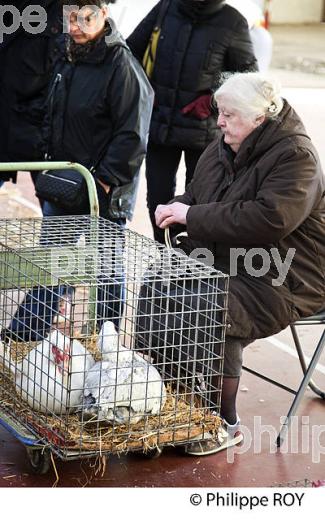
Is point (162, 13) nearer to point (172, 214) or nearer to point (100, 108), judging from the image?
point (100, 108)

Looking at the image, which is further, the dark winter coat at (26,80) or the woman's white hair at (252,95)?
the dark winter coat at (26,80)

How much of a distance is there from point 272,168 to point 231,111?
31 cm

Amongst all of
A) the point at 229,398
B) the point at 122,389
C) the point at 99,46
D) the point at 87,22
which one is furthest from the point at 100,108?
the point at 122,389

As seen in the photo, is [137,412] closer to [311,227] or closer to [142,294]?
[142,294]

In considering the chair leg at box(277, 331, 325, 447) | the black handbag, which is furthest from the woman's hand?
the chair leg at box(277, 331, 325, 447)

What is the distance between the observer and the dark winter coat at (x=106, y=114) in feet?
18.4

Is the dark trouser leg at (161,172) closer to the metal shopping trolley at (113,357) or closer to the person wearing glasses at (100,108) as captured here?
the person wearing glasses at (100,108)

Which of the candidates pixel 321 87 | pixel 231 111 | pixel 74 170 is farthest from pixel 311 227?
pixel 321 87

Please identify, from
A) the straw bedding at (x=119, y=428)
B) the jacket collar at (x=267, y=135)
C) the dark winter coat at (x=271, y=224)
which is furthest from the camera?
the jacket collar at (x=267, y=135)

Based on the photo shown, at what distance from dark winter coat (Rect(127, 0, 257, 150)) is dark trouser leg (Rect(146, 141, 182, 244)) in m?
0.13

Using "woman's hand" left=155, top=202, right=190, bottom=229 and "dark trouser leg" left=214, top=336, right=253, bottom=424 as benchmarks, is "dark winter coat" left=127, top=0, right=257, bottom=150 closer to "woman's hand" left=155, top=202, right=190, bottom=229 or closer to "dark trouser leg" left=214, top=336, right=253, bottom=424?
"woman's hand" left=155, top=202, right=190, bottom=229

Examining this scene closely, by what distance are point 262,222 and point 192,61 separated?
253 centimetres

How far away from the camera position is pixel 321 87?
54.3ft

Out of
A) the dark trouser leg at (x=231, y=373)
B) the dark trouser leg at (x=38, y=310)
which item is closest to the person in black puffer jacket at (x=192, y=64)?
the dark trouser leg at (x=38, y=310)
